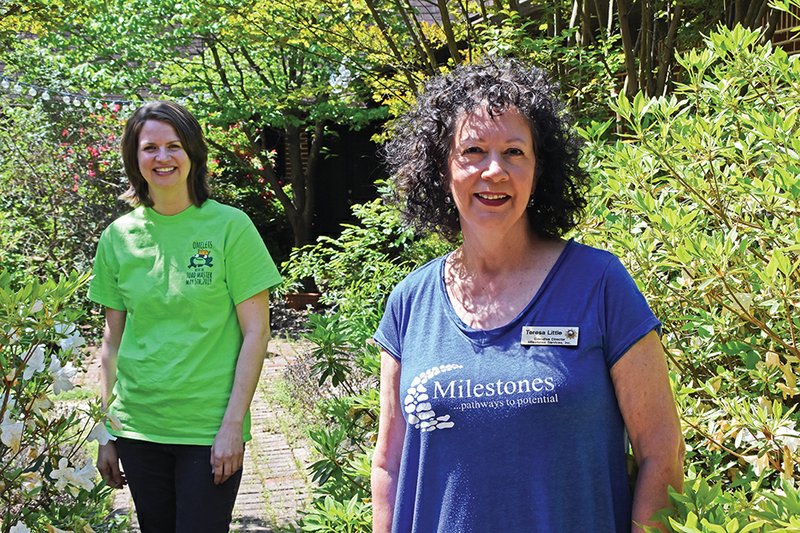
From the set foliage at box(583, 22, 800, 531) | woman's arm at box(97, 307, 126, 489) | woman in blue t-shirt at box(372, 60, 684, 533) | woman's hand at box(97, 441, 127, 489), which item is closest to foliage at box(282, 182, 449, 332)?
woman's arm at box(97, 307, 126, 489)

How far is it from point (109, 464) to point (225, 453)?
502mm

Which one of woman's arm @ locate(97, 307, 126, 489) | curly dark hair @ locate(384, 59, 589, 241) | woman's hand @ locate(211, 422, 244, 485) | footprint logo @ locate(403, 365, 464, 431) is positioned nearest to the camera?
footprint logo @ locate(403, 365, 464, 431)

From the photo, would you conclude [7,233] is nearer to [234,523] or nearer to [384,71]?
[384,71]

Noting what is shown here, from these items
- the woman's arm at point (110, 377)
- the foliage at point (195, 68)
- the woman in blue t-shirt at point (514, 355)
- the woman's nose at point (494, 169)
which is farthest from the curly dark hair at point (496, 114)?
the foliage at point (195, 68)

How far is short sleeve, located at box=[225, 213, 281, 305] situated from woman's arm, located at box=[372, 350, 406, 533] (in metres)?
1.01

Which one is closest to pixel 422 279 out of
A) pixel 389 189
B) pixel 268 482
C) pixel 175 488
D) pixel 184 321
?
pixel 184 321

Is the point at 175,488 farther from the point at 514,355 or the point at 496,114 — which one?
the point at 496,114

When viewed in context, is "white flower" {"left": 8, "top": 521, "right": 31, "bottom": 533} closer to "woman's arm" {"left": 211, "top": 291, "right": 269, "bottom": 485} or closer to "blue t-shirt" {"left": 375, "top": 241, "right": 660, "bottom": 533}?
"woman's arm" {"left": 211, "top": 291, "right": 269, "bottom": 485}

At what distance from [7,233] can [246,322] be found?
7.15m

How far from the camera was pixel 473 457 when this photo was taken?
1.72 metres

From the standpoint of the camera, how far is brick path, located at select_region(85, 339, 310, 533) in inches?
203

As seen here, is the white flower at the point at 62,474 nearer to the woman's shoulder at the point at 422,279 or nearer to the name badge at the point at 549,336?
the woman's shoulder at the point at 422,279

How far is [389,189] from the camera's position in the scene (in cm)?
486

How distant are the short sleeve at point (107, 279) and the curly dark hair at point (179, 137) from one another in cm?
19
